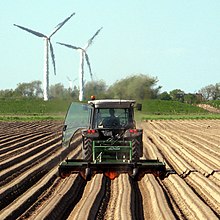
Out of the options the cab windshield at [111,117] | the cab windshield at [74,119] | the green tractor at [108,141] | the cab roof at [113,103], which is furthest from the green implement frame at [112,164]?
the cab roof at [113,103]

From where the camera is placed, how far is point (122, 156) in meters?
11.7

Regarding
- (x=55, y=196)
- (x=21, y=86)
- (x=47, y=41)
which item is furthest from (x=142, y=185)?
(x=21, y=86)

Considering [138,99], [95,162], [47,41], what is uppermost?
[47,41]

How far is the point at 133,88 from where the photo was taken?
508 inches

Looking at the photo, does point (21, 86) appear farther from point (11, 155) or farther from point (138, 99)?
point (138, 99)

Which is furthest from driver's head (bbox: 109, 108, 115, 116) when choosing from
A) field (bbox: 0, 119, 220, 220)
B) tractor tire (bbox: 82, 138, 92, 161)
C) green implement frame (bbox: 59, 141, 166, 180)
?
field (bbox: 0, 119, 220, 220)

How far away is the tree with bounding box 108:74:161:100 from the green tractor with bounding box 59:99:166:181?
70cm

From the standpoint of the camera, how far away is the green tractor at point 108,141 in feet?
36.9

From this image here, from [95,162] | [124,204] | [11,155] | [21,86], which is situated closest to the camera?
[124,204]

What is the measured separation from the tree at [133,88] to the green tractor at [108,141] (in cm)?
70

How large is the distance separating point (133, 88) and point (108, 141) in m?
1.86

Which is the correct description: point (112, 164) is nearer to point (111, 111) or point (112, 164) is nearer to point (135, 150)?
point (135, 150)

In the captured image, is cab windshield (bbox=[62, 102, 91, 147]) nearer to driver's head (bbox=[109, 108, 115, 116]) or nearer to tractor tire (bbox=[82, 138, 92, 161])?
tractor tire (bbox=[82, 138, 92, 161])

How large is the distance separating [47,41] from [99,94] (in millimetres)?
45812
